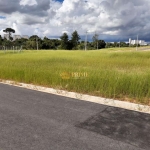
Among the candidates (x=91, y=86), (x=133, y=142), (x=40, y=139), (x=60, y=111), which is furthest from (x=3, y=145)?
(x=91, y=86)

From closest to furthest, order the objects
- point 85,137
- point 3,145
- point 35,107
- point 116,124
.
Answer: point 3,145
point 85,137
point 116,124
point 35,107

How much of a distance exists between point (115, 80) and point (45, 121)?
9.34 ft

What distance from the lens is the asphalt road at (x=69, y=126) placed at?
8.96 feet

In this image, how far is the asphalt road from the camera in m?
2.73

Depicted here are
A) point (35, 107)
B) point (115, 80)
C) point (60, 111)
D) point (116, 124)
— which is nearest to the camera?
point (116, 124)

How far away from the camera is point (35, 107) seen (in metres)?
4.38

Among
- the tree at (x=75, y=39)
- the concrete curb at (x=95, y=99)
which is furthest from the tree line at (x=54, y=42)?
the concrete curb at (x=95, y=99)

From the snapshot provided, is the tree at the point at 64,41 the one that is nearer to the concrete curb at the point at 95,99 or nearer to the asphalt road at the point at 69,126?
the concrete curb at the point at 95,99

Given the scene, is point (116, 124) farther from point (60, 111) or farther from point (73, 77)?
point (73, 77)

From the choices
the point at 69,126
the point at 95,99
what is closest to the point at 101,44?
the point at 95,99

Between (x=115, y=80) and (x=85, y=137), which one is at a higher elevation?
(x=115, y=80)

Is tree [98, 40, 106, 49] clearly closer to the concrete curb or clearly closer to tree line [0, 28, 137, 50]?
tree line [0, 28, 137, 50]

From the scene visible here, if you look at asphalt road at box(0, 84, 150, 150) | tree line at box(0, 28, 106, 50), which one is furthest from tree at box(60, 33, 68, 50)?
asphalt road at box(0, 84, 150, 150)

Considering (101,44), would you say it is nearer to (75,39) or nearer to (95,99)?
(75,39)
